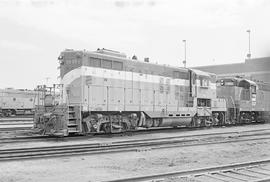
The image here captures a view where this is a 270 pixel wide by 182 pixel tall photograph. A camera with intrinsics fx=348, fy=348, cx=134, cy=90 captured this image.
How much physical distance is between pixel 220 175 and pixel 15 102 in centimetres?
3545

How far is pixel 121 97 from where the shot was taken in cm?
1638

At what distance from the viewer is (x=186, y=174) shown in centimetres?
704

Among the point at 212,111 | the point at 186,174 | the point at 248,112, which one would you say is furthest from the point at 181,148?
the point at 248,112

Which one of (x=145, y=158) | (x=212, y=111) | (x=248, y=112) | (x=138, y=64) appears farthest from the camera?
(x=248, y=112)

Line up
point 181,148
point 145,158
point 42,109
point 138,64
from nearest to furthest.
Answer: point 145,158 < point 181,148 < point 42,109 < point 138,64

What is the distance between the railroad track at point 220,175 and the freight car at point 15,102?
112 feet

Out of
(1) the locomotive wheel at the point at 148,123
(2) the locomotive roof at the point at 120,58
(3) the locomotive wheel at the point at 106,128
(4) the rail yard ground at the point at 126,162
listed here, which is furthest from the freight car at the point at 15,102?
(4) the rail yard ground at the point at 126,162

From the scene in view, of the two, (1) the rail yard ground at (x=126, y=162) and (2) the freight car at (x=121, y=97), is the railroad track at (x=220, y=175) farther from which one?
(2) the freight car at (x=121, y=97)

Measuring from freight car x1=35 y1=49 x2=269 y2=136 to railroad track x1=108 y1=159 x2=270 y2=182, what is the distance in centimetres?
780

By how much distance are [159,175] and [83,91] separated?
8.80m

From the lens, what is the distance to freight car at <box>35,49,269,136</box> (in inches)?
579

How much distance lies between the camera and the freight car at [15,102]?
1496 inches

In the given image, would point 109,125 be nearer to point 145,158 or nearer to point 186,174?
point 145,158

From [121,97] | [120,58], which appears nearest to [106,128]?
[121,97]
